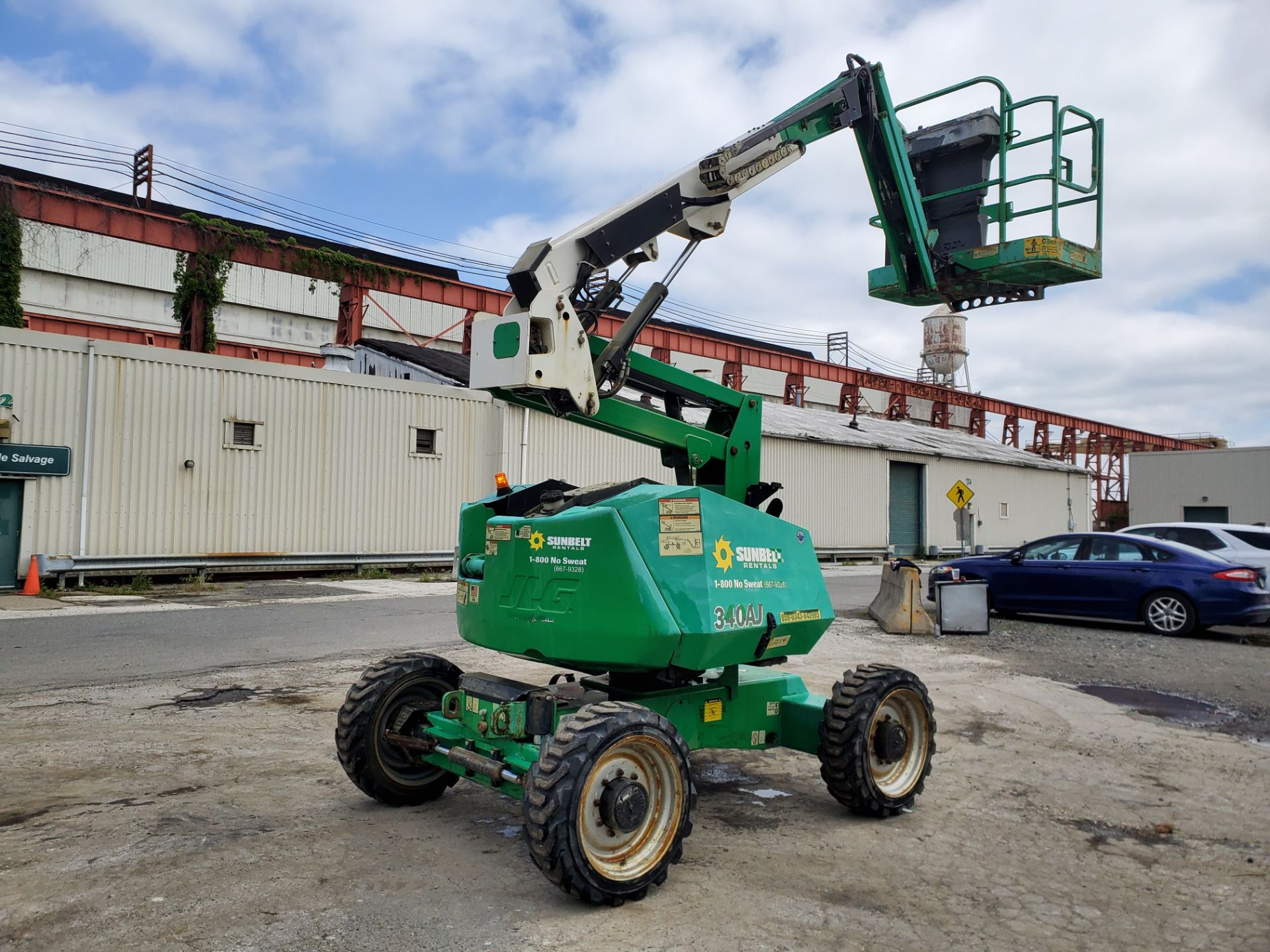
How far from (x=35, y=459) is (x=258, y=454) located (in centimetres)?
387

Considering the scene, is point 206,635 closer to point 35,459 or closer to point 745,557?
point 35,459

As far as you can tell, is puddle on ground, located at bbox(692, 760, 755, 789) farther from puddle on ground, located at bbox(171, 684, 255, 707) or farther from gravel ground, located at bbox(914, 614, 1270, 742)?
gravel ground, located at bbox(914, 614, 1270, 742)

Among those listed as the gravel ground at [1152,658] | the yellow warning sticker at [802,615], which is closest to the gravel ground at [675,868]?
the yellow warning sticker at [802,615]

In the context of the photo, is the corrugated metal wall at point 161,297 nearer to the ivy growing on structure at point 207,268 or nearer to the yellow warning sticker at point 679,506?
the ivy growing on structure at point 207,268

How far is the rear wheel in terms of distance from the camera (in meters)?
12.6

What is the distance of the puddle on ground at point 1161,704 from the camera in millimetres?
7930

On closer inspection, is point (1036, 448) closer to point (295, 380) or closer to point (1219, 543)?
point (1219, 543)

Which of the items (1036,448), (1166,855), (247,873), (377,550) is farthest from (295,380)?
(1036,448)

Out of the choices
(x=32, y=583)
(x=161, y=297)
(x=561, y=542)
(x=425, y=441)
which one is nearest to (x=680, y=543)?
(x=561, y=542)

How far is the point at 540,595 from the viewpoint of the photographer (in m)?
4.59

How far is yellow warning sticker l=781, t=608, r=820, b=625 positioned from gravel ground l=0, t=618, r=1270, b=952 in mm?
1086

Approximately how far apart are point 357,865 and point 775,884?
1.87 m

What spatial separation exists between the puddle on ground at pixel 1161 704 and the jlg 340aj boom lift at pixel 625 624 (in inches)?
153

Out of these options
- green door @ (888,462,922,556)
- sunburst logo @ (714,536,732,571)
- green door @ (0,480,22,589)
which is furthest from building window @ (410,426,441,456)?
sunburst logo @ (714,536,732,571)
